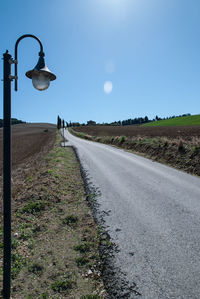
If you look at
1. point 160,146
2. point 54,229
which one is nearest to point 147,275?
point 54,229

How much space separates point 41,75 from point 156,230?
4360mm

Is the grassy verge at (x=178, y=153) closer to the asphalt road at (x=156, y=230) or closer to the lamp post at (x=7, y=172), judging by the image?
the asphalt road at (x=156, y=230)

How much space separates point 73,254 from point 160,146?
45.7 feet

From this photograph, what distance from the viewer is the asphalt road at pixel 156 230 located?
133 inches

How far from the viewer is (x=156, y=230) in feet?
16.5

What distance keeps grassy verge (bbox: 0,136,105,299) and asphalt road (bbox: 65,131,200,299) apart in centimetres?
59

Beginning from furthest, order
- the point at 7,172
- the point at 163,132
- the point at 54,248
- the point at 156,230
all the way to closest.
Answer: the point at 163,132 → the point at 156,230 → the point at 54,248 → the point at 7,172

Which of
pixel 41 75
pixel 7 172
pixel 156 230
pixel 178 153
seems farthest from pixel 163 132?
pixel 7 172

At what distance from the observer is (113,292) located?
3242 millimetres

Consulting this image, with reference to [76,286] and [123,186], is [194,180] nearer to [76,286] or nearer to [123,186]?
[123,186]

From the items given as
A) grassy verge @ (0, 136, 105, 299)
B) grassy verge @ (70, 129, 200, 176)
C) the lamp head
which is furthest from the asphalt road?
the lamp head

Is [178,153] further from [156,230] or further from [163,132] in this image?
[163,132]

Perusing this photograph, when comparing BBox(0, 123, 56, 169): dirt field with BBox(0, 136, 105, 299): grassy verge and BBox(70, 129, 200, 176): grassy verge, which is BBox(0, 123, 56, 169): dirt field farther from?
BBox(0, 136, 105, 299): grassy verge

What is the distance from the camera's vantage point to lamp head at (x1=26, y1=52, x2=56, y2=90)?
3.68m
